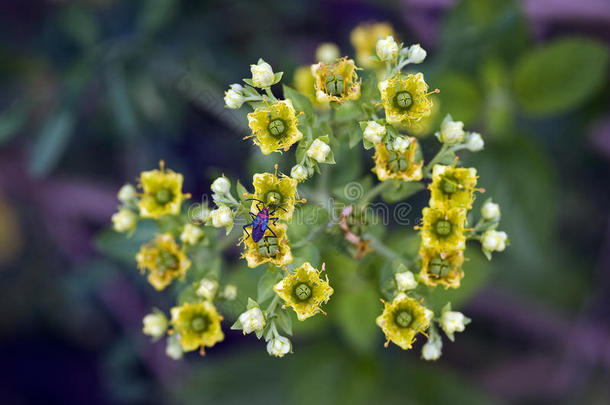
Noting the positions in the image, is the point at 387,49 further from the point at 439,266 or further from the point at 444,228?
the point at 439,266

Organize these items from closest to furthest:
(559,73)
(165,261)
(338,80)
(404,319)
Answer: (404,319) < (338,80) < (165,261) < (559,73)

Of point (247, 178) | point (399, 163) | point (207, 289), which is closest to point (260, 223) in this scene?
point (207, 289)

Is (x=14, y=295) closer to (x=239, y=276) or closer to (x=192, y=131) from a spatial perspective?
(x=192, y=131)

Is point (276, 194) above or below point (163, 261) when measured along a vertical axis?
above

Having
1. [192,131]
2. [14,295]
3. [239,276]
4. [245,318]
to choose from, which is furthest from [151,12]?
[14,295]

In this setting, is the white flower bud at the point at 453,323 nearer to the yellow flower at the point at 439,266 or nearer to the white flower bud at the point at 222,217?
the yellow flower at the point at 439,266

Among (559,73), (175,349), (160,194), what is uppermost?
(559,73)

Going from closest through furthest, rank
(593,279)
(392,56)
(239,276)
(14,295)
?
(392,56), (239,276), (593,279), (14,295)
